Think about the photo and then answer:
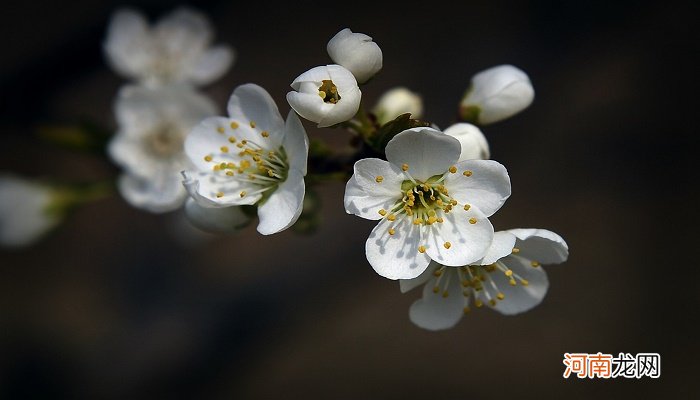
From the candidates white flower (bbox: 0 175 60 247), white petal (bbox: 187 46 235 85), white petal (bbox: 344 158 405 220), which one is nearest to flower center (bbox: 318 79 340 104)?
white petal (bbox: 344 158 405 220)

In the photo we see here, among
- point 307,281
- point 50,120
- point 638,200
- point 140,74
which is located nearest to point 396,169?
point 140,74

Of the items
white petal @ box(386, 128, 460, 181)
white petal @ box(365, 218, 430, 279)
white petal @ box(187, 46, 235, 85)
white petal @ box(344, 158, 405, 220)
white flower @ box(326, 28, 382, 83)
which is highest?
white petal @ box(187, 46, 235, 85)

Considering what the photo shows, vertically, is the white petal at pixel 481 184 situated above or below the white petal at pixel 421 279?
above

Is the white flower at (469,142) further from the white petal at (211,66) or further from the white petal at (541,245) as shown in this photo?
the white petal at (211,66)

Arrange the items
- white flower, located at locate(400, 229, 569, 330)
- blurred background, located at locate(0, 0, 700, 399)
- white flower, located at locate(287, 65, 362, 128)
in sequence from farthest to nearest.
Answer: blurred background, located at locate(0, 0, 700, 399) < white flower, located at locate(400, 229, 569, 330) < white flower, located at locate(287, 65, 362, 128)

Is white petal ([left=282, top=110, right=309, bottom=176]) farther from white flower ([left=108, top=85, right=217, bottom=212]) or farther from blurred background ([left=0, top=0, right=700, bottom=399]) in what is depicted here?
blurred background ([left=0, top=0, right=700, bottom=399])

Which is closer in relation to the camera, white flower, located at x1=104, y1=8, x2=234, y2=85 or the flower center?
the flower center

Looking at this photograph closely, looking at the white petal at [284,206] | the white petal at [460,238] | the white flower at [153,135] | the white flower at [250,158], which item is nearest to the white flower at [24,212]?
the white flower at [153,135]

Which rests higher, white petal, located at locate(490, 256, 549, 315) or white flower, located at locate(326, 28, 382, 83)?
white flower, located at locate(326, 28, 382, 83)
